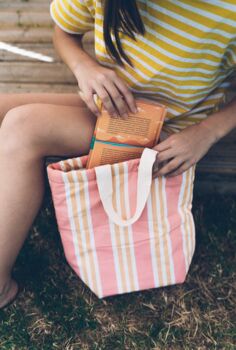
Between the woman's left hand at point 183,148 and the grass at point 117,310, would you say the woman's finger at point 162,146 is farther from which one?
the grass at point 117,310

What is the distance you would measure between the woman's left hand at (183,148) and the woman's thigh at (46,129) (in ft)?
0.54

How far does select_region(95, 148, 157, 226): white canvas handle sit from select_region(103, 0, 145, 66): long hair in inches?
8.7

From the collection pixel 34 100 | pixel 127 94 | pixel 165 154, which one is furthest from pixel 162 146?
pixel 34 100

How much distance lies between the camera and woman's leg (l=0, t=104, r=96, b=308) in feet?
2.86

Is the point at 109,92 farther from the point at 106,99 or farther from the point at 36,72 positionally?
the point at 36,72

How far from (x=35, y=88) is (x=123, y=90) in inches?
20.1

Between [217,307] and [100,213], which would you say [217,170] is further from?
[100,213]

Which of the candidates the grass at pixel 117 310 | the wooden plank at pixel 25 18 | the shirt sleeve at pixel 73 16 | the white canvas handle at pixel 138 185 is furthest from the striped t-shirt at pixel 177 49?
the grass at pixel 117 310

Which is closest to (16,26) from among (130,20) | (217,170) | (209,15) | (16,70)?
(16,70)

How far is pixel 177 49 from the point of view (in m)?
0.78

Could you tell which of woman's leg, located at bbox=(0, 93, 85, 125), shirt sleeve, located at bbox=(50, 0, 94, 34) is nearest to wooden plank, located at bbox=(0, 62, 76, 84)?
woman's leg, located at bbox=(0, 93, 85, 125)

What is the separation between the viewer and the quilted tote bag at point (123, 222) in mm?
882

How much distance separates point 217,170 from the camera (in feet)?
4.39

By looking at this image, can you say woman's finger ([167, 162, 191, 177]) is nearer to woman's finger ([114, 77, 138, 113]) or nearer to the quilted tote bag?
the quilted tote bag
